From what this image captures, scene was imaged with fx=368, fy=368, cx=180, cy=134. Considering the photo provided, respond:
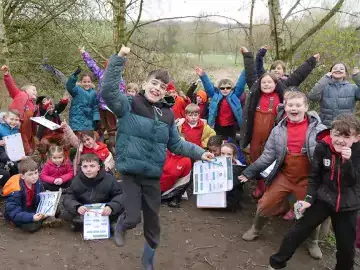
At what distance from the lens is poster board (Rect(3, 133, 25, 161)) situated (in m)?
4.87

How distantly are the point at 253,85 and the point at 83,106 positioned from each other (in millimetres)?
2813

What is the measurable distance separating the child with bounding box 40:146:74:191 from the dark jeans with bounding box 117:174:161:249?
69.2 inches

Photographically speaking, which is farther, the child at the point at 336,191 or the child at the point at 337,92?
the child at the point at 337,92

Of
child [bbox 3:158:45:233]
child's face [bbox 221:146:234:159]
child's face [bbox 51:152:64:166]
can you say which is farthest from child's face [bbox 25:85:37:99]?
child's face [bbox 221:146:234:159]

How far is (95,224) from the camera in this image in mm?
4051

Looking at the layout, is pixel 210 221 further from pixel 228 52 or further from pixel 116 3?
pixel 228 52

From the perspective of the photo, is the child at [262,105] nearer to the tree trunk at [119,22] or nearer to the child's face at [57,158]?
the child's face at [57,158]

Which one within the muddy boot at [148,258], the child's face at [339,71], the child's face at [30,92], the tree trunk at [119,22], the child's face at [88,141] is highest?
the tree trunk at [119,22]

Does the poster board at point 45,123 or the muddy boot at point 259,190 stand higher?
the poster board at point 45,123

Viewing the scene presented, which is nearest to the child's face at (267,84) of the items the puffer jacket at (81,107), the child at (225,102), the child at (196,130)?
the child at (225,102)

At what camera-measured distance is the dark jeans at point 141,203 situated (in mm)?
3086

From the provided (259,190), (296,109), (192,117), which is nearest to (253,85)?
(192,117)

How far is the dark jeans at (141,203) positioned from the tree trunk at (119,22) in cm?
411

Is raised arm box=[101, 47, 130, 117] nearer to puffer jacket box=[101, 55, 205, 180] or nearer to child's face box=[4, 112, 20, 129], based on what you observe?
puffer jacket box=[101, 55, 205, 180]
